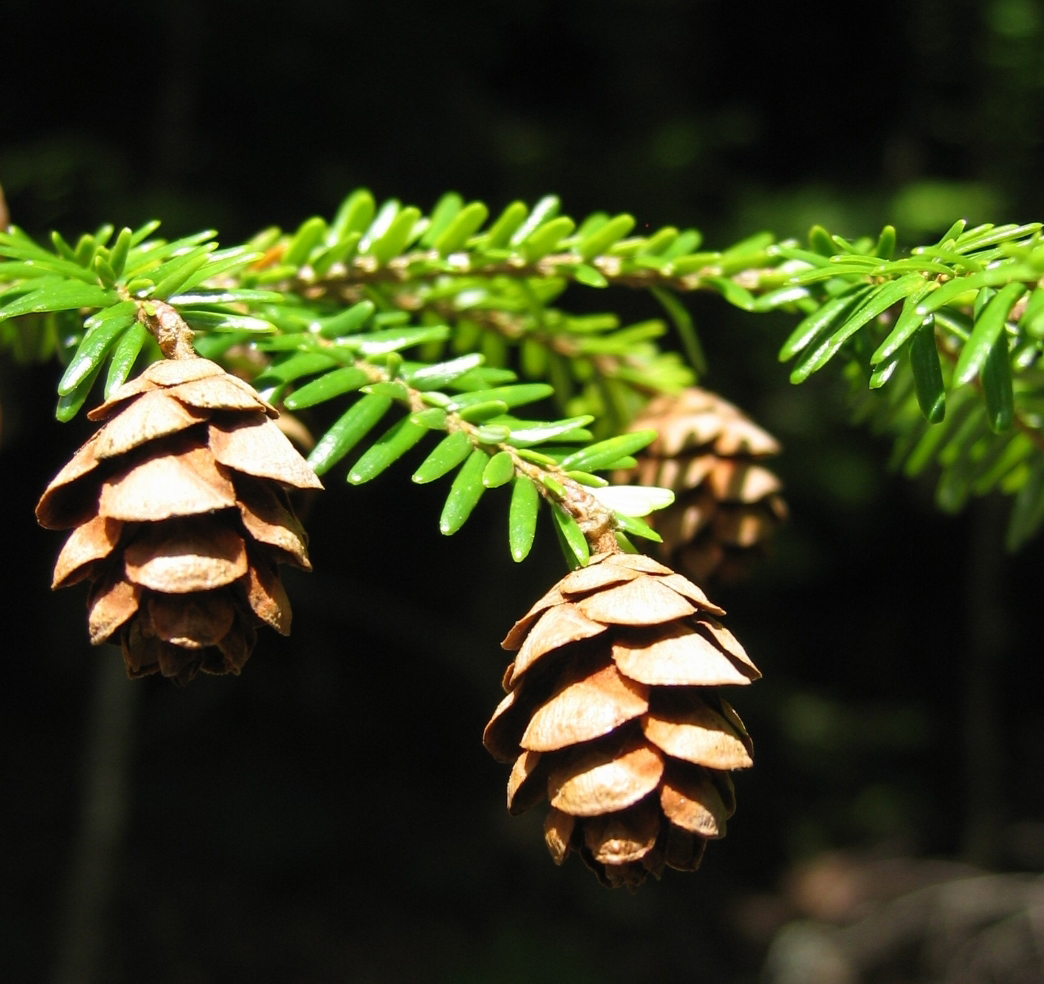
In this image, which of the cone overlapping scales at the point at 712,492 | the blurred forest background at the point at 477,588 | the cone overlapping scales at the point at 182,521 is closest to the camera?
the cone overlapping scales at the point at 182,521

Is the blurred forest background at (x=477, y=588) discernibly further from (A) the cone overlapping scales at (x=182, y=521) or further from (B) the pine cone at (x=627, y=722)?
(B) the pine cone at (x=627, y=722)

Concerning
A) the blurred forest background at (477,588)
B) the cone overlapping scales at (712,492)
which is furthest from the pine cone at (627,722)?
the blurred forest background at (477,588)

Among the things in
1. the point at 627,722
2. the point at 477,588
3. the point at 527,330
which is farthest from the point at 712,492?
the point at 477,588

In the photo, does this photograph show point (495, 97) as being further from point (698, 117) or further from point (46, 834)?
point (46, 834)

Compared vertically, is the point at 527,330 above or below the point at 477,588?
below

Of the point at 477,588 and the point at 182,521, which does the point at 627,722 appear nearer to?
the point at 182,521

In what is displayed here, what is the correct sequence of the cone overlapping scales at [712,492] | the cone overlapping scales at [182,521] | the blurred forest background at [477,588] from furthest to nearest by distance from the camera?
the blurred forest background at [477,588], the cone overlapping scales at [712,492], the cone overlapping scales at [182,521]

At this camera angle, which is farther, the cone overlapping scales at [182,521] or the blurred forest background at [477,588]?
the blurred forest background at [477,588]
